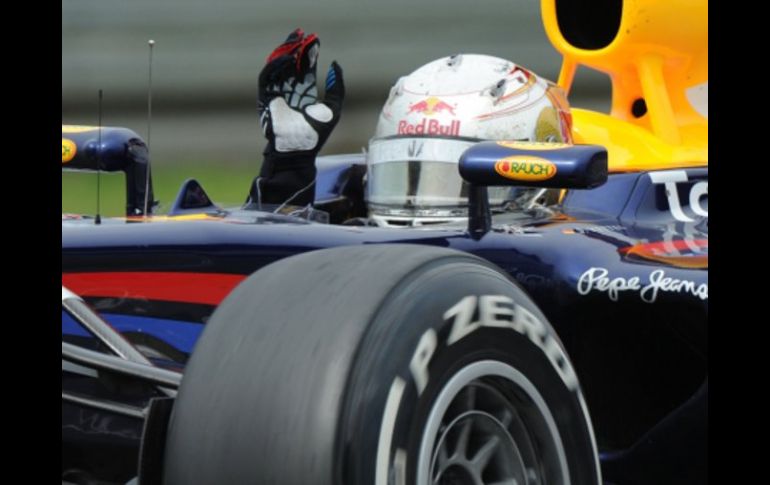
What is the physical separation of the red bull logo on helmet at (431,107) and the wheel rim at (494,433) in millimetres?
1930

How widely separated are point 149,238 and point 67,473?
521mm

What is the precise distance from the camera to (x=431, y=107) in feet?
13.7

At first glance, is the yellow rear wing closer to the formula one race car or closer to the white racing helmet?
the formula one race car

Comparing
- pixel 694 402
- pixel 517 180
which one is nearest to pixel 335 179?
pixel 517 180

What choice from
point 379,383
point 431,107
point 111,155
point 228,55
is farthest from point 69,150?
point 228,55

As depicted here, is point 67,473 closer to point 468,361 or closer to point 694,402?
point 468,361

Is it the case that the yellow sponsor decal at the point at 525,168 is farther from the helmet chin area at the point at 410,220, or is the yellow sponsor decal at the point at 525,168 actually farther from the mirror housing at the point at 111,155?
the mirror housing at the point at 111,155

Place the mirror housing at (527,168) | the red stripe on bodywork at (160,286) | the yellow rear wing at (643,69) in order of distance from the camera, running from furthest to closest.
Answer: the yellow rear wing at (643,69) < the mirror housing at (527,168) < the red stripe on bodywork at (160,286)

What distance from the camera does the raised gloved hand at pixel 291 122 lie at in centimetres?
451

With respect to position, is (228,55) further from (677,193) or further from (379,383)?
(379,383)

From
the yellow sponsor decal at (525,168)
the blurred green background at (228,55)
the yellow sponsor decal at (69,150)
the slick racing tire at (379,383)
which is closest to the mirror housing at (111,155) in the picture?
the yellow sponsor decal at (69,150)

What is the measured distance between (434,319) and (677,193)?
2.00 meters

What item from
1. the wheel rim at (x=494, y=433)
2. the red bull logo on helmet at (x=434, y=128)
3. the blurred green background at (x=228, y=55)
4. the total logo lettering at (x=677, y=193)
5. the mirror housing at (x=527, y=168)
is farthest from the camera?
the blurred green background at (x=228, y=55)

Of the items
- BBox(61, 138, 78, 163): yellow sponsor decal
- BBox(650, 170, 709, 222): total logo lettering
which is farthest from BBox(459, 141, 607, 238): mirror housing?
BBox(61, 138, 78, 163): yellow sponsor decal
